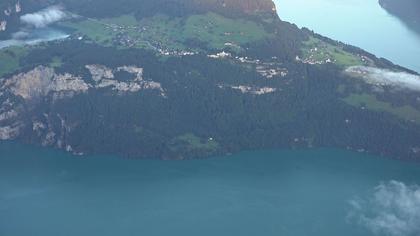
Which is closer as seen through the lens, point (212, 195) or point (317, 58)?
point (212, 195)

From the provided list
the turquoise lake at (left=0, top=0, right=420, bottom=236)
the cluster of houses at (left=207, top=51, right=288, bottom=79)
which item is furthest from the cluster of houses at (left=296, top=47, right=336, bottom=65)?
the turquoise lake at (left=0, top=0, right=420, bottom=236)

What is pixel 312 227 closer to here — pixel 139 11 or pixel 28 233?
pixel 28 233

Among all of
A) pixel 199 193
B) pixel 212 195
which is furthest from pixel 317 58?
pixel 199 193

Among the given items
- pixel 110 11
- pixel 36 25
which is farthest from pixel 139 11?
pixel 36 25

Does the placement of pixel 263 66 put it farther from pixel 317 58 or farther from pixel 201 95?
pixel 201 95

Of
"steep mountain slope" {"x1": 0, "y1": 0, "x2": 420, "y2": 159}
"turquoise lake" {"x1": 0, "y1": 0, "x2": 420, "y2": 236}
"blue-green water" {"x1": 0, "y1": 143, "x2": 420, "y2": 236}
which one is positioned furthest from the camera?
"steep mountain slope" {"x1": 0, "y1": 0, "x2": 420, "y2": 159}

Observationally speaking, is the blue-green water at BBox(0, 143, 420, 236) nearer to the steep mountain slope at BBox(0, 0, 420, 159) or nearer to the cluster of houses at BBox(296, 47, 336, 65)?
the steep mountain slope at BBox(0, 0, 420, 159)
